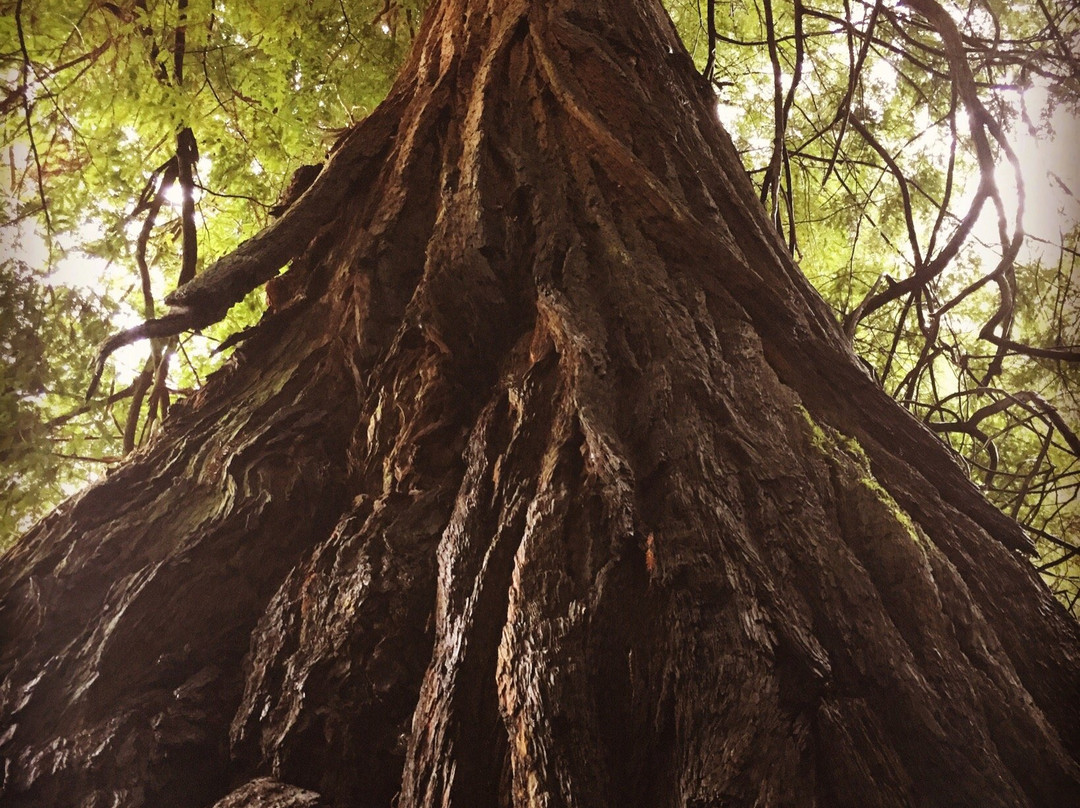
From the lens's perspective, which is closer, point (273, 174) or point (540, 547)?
point (540, 547)

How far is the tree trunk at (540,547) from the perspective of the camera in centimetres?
99

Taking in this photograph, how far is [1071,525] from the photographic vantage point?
12.4 ft

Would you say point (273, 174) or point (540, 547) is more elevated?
point (273, 174)

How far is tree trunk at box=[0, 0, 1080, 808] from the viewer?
3.26 feet

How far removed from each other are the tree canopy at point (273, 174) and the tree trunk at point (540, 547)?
1080 mm

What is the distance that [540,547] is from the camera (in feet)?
3.76

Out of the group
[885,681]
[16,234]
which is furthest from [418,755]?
→ [16,234]

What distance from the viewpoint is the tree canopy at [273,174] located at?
8.90 ft

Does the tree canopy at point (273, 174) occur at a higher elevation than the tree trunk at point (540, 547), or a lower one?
higher

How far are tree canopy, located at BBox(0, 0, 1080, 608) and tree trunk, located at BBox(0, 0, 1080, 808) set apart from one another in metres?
1.08

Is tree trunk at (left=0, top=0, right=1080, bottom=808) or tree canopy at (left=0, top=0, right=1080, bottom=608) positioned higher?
tree canopy at (left=0, top=0, right=1080, bottom=608)

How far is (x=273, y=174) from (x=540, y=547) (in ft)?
11.6

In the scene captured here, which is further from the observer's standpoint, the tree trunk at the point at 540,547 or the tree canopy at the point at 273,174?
the tree canopy at the point at 273,174

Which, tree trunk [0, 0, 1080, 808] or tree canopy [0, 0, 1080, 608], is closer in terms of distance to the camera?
tree trunk [0, 0, 1080, 808]
